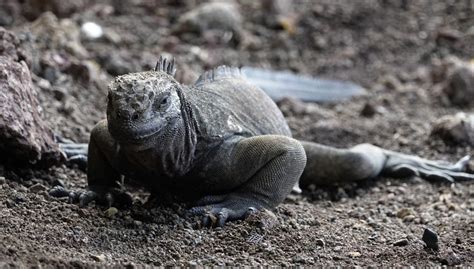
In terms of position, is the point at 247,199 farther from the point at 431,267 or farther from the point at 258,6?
the point at 258,6

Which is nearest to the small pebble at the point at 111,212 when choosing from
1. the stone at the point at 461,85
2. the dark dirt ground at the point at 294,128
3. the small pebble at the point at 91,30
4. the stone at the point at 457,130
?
the dark dirt ground at the point at 294,128

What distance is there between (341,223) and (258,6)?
992 cm

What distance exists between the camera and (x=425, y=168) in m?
9.16

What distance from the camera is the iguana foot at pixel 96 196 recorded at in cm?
656

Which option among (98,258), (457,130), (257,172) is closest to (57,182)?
(257,172)

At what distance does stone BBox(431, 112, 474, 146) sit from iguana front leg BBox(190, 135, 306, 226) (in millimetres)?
3990

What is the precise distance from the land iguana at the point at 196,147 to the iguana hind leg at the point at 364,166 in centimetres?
101

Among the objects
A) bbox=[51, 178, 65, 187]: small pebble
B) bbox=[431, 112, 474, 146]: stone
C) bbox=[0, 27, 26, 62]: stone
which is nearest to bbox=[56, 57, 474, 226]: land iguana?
bbox=[51, 178, 65, 187]: small pebble

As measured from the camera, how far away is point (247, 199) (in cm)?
653

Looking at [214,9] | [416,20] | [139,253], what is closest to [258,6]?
[214,9]

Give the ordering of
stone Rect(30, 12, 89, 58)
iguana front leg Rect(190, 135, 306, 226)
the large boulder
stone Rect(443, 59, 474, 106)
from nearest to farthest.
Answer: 1. iguana front leg Rect(190, 135, 306, 226)
2. the large boulder
3. stone Rect(30, 12, 89, 58)
4. stone Rect(443, 59, 474, 106)

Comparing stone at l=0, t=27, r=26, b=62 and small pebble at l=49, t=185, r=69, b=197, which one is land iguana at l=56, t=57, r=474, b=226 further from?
stone at l=0, t=27, r=26, b=62

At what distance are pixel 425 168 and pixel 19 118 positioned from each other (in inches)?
173

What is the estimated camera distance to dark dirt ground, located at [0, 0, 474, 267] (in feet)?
18.6
